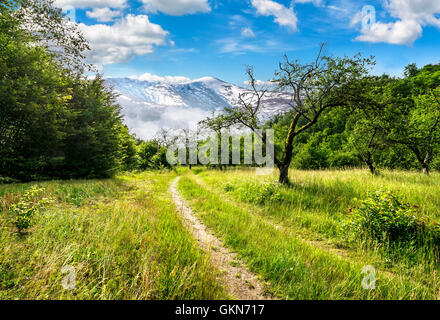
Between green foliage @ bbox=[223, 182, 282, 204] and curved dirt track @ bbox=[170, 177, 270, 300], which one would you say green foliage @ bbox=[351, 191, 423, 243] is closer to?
curved dirt track @ bbox=[170, 177, 270, 300]

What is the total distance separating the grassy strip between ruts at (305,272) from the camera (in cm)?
302

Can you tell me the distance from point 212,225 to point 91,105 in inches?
622

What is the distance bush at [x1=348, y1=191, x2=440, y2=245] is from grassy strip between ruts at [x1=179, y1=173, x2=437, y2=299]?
147cm

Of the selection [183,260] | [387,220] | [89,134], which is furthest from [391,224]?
[89,134]

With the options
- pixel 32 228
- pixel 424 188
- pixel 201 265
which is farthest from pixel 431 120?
pixel 32 228

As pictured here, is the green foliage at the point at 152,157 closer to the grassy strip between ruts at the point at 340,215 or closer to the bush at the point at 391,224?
the grassy strip between ruts at the point at 340,215

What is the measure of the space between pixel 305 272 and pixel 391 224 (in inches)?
122

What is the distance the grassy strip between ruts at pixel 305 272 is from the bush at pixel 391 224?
4.83 feet

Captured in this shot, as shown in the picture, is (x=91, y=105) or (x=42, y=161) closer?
(x=42, y=161)

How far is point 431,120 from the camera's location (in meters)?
16.4

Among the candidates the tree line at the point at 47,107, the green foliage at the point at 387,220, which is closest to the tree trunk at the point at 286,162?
the green foliage at the point at 387,220

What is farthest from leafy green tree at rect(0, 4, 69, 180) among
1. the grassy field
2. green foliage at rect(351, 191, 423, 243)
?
green foliage at rect(351, 191, 423, 243)
